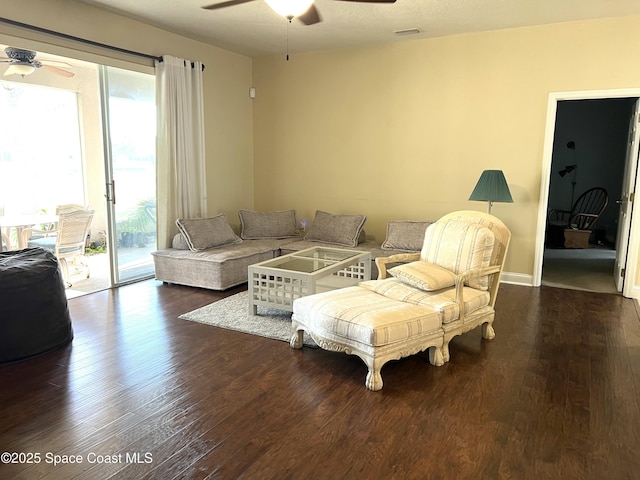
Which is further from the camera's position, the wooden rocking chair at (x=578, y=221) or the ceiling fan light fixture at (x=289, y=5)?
the wooden rocking chair at (x=578, y=221)

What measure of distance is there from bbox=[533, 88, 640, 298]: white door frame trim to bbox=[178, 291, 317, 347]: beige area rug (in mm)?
2944

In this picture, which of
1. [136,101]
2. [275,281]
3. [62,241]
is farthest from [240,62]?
[275,281]

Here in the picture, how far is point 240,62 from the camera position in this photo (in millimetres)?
6402

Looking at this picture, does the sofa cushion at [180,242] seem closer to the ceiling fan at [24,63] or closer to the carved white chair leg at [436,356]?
the ceiling fan at [24,63]

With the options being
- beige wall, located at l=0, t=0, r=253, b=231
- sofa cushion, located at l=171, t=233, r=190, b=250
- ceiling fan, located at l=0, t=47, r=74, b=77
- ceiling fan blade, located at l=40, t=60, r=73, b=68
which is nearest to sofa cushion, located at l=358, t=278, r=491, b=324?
sofa cushion, located at l=171, t=233, r=190, b=250

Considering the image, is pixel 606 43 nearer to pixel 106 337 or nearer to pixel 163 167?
pixel 163 167

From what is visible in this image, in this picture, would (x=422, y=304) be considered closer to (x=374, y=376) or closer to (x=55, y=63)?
(x=374, y=376)

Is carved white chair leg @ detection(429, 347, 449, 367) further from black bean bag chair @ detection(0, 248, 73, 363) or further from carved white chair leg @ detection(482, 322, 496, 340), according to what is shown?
black bean bag chair @ detection(0, 248, 73, 363)

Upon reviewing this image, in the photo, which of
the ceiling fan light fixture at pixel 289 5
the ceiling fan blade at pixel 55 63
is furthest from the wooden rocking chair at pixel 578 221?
the ceiling fan blade at pixel 55 63

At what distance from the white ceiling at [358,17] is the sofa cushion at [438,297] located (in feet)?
8.39

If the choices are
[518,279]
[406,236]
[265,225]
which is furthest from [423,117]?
[265,225]

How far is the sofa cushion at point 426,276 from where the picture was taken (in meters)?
3.19

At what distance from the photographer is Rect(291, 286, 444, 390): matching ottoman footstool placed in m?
2.74

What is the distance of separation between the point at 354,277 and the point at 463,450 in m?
2.53
